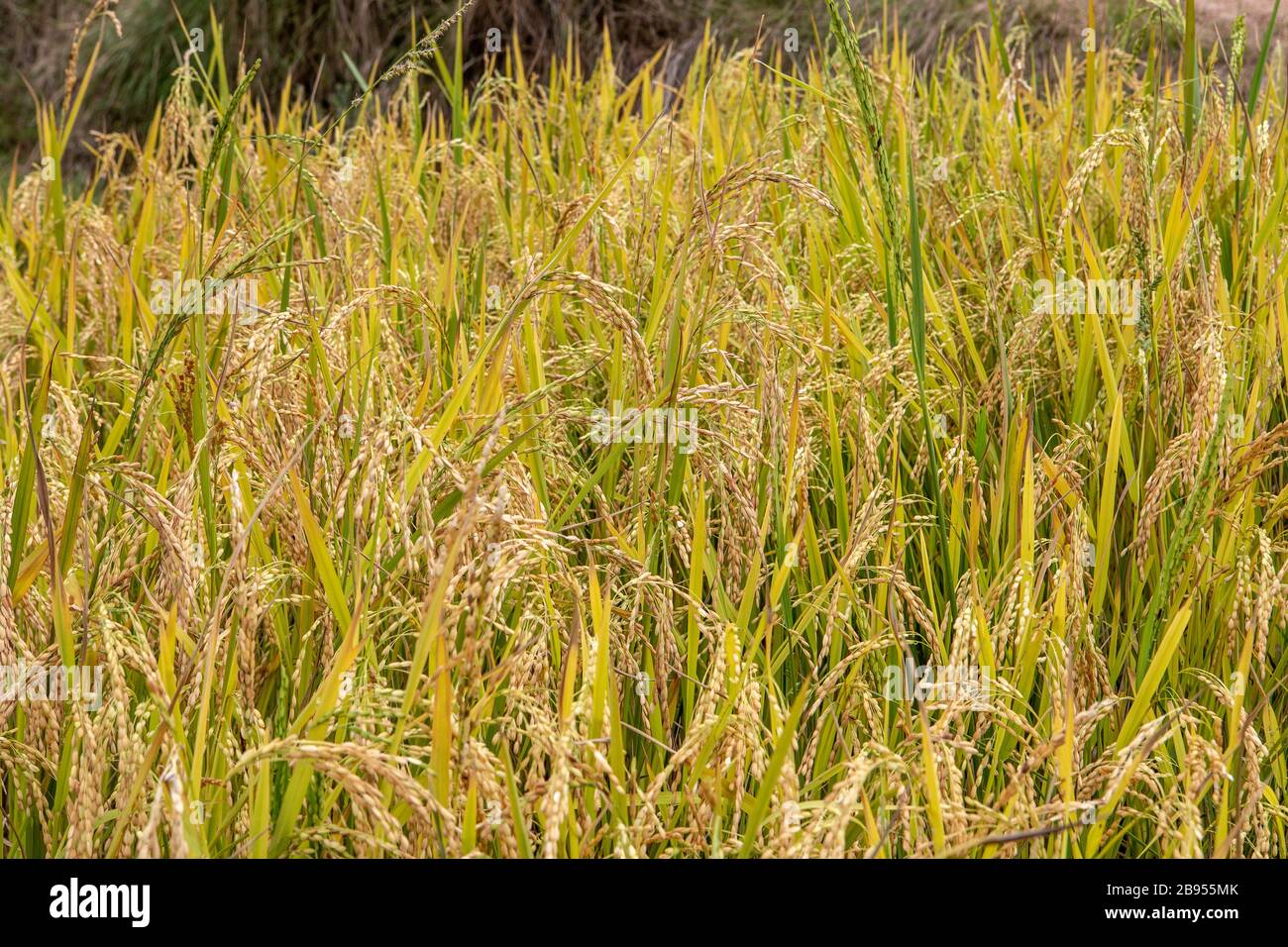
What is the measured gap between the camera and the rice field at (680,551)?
1.00m

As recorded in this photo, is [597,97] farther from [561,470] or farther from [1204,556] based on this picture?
[1204,556]

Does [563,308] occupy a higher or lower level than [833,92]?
lower

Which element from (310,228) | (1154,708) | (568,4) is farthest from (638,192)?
(568,4)

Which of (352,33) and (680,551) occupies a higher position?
(352,33)

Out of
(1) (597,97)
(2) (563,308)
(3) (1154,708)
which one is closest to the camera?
(3) (1154,708)

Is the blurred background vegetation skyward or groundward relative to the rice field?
skyward

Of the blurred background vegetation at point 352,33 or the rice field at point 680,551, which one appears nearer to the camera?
the rice field at point 680,551

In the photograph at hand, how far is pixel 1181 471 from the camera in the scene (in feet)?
4.42

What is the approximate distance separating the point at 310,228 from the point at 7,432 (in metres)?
0.83

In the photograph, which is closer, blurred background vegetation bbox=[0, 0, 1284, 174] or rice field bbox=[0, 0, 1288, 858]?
rice field bbox=[0, 0, 1288, 858]

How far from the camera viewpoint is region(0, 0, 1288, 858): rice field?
1002 millimetres

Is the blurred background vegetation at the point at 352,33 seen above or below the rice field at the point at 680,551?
above

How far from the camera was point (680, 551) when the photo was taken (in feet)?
4.44

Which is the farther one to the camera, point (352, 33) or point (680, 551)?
point (352, 33)
